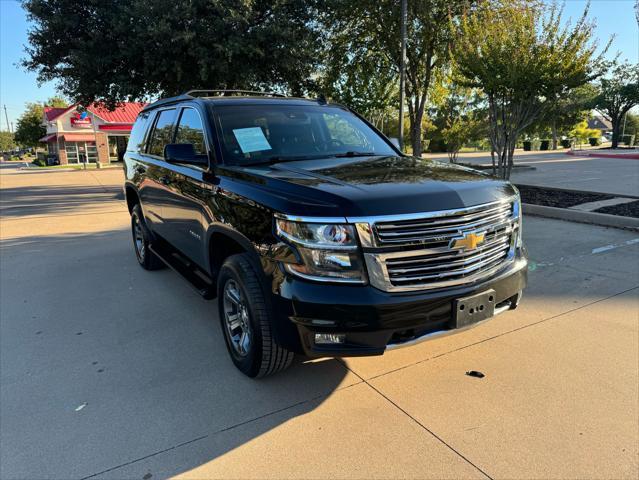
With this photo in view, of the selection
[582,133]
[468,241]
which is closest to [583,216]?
[468,241]

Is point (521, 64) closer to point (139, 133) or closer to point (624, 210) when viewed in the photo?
point (624, 210)

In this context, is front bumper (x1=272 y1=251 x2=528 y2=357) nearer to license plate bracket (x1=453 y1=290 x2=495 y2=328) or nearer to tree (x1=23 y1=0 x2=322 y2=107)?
license plate bracket (x1=453 y1=290 x2=495 y2=328)

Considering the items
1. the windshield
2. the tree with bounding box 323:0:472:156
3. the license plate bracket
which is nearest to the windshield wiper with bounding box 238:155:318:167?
the windshield

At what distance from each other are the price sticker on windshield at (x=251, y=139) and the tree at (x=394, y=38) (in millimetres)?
11473

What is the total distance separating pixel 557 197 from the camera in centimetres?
1070

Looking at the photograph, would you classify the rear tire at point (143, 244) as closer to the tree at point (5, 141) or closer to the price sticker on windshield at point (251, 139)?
the price sticker on windshield at point (251, 139)

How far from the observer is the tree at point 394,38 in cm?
1437

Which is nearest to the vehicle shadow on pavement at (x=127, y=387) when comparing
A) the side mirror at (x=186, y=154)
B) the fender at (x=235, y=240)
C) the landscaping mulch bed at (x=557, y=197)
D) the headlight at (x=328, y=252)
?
the fender at (x=235, y=240)

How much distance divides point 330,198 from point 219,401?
62.1 inches

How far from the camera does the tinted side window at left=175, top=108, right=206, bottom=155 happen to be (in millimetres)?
3881

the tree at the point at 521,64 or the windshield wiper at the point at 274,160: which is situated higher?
the tree at the point at 521,64

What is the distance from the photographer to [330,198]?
2.57 metres

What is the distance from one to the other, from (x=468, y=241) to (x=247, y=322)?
1521 mm

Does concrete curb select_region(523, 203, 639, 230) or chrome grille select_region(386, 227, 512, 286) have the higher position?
chrome grille select_region(386, 227, 512, 286)
